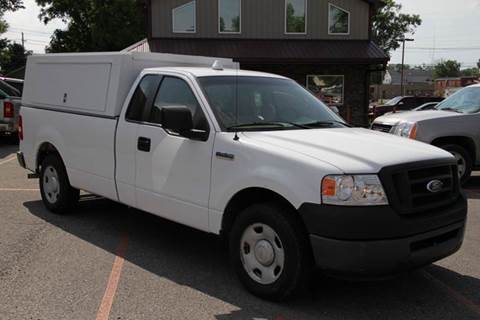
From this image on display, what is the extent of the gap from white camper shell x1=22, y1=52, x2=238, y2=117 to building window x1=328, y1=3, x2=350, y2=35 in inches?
696

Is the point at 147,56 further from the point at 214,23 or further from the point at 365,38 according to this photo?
the point at 365,38

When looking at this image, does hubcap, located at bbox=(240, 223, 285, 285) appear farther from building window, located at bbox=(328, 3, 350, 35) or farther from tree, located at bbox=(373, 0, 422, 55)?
tree, located at bbox=(373, 0, 422, 55)

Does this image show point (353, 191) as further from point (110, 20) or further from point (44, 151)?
point (110, 20)

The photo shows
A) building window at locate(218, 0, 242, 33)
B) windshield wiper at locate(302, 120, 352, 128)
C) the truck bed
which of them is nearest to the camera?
windshield wiper at locate(302, 120, 352, 128)

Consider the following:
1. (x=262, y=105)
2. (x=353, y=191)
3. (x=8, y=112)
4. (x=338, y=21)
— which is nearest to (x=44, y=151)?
(x=262, y=105)

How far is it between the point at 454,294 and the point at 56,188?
191 inches

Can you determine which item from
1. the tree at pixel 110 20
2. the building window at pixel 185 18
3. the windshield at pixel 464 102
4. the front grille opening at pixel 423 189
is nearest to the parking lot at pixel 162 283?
the front grille opening at pixel 423 189

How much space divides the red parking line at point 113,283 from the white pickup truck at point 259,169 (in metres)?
0.51

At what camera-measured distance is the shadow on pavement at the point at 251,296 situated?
4324mm

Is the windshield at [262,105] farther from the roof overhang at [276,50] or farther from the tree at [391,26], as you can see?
the tree at [391,26]

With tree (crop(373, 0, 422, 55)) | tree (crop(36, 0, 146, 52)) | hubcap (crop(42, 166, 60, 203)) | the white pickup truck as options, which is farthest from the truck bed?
tree (crop(373, 0, 422, 55))

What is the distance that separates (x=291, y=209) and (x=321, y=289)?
3.01ft

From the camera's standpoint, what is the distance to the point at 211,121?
493 centimetres

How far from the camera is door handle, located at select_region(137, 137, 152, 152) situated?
549cm
